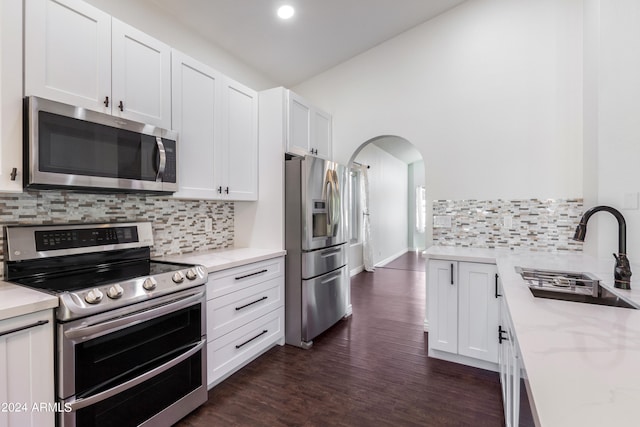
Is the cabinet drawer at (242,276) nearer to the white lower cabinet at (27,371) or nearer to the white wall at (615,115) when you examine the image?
the white lower cabinet at (27,371)

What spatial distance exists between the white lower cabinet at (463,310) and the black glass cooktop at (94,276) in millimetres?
1974

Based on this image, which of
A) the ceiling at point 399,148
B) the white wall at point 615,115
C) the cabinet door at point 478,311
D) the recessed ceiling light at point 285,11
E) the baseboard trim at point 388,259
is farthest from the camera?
the baseboard trim at point 388,259

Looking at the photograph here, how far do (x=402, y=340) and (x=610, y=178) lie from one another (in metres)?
2.10

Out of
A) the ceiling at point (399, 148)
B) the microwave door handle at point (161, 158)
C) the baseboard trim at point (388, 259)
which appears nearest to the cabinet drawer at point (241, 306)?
the microwave door handle at point (161, 158)

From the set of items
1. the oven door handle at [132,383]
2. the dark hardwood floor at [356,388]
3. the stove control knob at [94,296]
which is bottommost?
the dark hardwood floor at [356,388]

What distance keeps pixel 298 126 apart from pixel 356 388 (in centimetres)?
236

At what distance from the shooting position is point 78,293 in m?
1.40

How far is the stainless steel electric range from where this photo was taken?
140cm

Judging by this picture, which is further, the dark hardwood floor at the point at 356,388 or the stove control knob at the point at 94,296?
the dark hardwood floor at the point at 356,388

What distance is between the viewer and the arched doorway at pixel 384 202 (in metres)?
6.26

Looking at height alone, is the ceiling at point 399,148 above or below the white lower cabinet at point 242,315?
above

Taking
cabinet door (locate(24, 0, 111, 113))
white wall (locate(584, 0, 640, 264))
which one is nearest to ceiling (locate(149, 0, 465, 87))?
cabinet door (locate(24, 0, 111, 113))

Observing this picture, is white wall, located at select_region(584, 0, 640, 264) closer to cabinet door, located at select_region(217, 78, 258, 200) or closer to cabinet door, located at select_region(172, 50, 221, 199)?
cabinet door, located at select_region(217, 78, 258, 200)

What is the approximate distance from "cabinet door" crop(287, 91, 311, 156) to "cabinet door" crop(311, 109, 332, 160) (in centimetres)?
10
